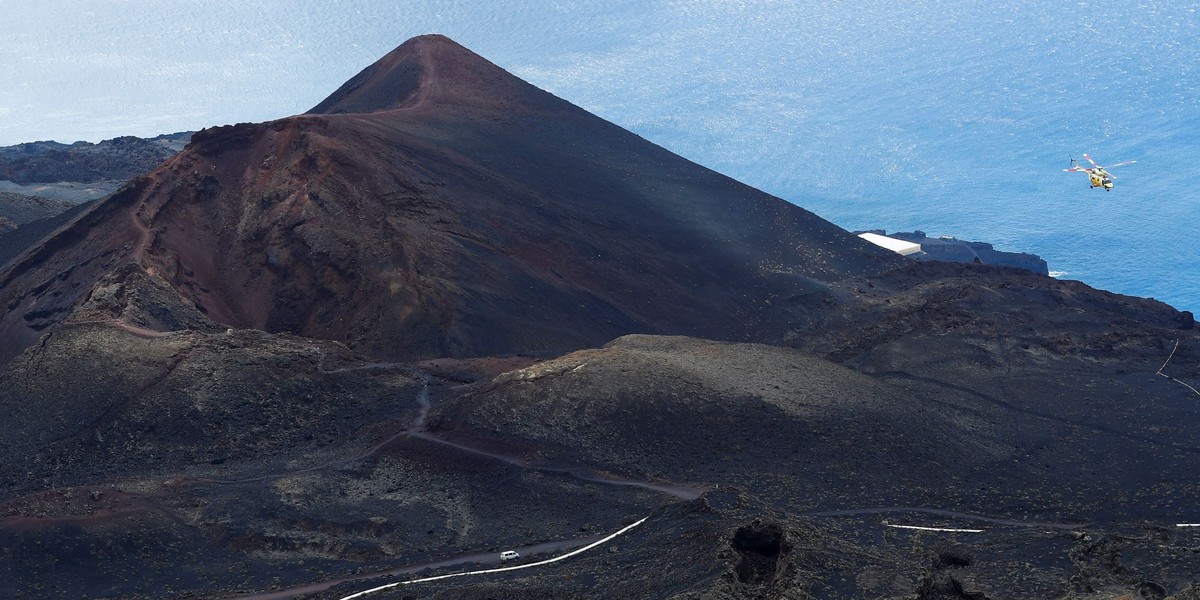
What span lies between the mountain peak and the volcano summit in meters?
1.87

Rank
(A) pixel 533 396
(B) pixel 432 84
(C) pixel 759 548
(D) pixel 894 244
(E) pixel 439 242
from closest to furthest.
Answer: (C) pixel 759 548
(A) pixel 533 396
(E) pixel 439 242
(B) pixel 432 84
(D) pixel 894 244

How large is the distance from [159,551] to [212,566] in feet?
4.20

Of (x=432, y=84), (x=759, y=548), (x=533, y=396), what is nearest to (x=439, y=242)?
(x=533, y=396)

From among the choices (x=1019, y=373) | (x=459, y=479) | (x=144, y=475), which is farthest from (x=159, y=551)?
(x=1019, y=373)

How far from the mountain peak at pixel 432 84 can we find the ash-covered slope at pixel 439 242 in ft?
1.59

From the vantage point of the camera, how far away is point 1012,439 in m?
32.4

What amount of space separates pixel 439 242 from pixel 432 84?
14.9 meters

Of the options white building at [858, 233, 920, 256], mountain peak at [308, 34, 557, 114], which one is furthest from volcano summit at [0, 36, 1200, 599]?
white building at [858, 233, 920, 256]

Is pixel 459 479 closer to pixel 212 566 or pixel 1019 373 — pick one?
pixel 212 566

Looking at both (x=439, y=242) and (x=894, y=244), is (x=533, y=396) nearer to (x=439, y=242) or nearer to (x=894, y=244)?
(x=439, y=242)

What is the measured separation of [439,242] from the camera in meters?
40.1

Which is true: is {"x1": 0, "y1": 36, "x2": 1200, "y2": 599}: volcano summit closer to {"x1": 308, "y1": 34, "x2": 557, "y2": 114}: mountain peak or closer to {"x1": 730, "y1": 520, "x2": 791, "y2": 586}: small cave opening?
{"x1": 730, "y1": 520, "x2": 791, "y2": 586}: small cave opening

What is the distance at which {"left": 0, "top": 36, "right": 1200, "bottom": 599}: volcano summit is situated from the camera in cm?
2509

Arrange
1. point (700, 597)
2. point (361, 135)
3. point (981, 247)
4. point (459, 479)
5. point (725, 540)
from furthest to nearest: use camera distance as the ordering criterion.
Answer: point (981, 247), point (361, 135), point (459, 479), point (725, 540), point (700, 597)
